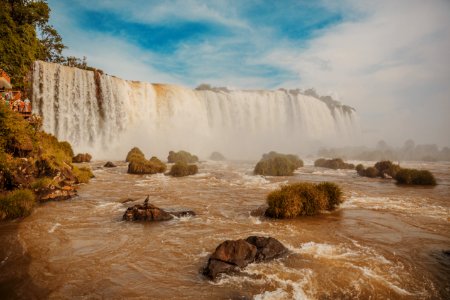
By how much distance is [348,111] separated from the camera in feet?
300

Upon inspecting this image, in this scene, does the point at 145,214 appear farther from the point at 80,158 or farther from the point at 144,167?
the point at 80,158

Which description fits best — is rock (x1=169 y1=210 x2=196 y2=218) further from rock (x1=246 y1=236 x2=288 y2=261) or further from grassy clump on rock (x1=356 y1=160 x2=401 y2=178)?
grassy clump on rock (x1=356 y1=160 x2=401 y2=178)

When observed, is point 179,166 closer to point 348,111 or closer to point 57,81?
point 57,81

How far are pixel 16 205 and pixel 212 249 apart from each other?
798 centimetres

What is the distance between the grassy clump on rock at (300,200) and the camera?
11.3 m

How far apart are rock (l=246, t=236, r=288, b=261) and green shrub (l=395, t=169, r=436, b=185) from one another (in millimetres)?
18865

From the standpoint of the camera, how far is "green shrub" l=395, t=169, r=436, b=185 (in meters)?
21.6

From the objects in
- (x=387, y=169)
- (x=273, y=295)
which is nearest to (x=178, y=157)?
(x=387, y=169)

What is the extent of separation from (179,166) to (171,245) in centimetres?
1759

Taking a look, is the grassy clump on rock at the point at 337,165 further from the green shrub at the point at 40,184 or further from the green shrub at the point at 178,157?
the green shrub at the point at 40,184

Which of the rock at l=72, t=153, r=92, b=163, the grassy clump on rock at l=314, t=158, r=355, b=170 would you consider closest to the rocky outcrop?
the rock at l=72, t=153, r=92, b=163

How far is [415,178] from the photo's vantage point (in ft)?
71.8

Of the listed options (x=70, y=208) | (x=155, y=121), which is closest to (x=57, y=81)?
(x=155, y=121)

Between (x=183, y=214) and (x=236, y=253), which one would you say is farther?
(x=183, y=214)
